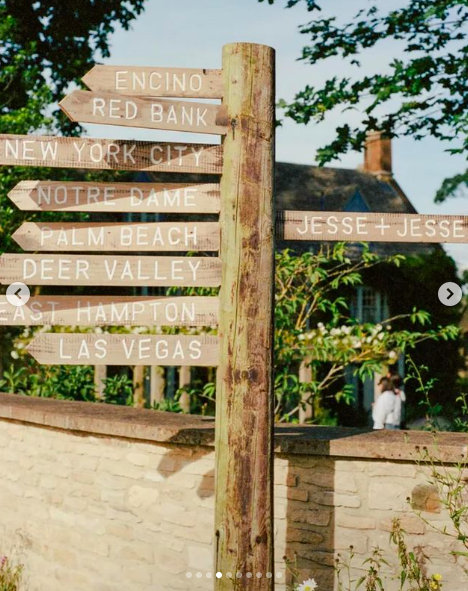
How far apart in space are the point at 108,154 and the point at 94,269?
541mm

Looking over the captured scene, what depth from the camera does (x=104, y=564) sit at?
5.12 meters

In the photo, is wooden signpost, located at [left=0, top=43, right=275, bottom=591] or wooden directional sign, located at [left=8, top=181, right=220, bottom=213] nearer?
wooden signpost, located at [left=0, top=43, right=275, bottom=591]

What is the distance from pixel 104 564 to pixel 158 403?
307 cm

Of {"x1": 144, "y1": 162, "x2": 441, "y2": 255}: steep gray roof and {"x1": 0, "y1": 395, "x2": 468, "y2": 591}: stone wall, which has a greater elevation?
{"x1": 144, "y1": 162, "x2": 441, "y2": 255}: steep gray roof

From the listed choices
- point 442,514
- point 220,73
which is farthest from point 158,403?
point 220,73

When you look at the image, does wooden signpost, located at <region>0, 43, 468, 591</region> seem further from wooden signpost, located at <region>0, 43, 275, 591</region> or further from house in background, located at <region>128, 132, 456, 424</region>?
house in background, located at <region>128, 132, 456, 424</region>

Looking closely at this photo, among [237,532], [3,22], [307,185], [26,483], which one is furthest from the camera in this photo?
[307,185]

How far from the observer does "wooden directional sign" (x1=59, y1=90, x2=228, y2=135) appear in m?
3.75

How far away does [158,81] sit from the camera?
3.82 m

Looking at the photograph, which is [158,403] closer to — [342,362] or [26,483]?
[342,362]

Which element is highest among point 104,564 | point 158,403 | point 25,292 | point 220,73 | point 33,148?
point 220,73

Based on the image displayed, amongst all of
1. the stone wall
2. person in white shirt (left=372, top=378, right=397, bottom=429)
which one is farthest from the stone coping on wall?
person in white shirt (left=372, top=378, right=397, bottom=429)

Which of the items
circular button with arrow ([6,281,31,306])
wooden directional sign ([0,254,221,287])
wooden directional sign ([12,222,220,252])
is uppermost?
wooden directional sign ([12,222,220,252])

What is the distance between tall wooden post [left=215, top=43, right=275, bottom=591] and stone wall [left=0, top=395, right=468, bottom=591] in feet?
2.83
